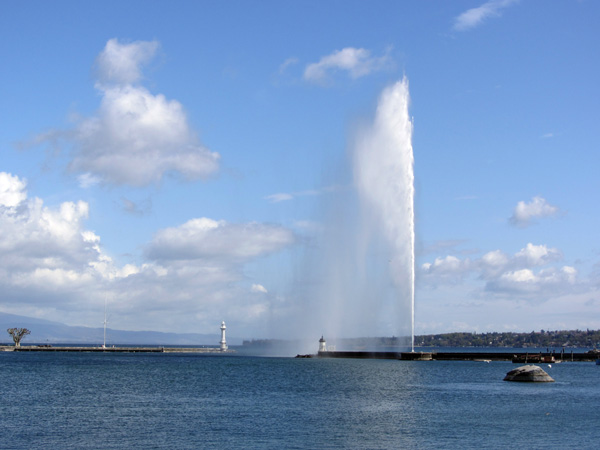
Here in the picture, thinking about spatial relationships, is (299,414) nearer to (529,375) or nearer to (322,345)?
(529,375)

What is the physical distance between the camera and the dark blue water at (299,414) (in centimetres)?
3572

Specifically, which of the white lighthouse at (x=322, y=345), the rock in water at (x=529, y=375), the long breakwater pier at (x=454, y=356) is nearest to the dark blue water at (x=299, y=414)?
the rock in water at (x=529, y=375)

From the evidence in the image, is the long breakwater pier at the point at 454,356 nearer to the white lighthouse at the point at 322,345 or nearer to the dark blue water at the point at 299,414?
the white lighthouse at the point at 322,345

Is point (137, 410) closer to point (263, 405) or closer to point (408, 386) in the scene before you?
point (263, 405)

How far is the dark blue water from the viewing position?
35.7 m

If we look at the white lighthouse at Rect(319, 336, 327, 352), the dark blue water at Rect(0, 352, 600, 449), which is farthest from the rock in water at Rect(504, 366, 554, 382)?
Result: the white lighthouse at Rect(319, 336, 327, 352)

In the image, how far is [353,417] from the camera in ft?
148

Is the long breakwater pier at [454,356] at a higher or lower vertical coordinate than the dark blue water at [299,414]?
lower

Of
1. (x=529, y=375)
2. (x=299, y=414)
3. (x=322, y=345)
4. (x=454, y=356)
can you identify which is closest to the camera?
(x=299, y=414)

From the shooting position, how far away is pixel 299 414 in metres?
46.2

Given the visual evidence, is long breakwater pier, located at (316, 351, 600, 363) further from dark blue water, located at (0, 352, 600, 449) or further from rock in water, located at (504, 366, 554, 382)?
dark blue water, located at (0, 352, 600, 449)

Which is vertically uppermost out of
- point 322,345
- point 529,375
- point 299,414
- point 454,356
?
point 529,375

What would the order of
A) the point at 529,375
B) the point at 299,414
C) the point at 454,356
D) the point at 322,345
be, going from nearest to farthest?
1. the point at 299,414
2. the point at 529,375
3. the point at 454,356
4. the point at 322,345

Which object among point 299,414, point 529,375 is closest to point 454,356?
point 529,375
